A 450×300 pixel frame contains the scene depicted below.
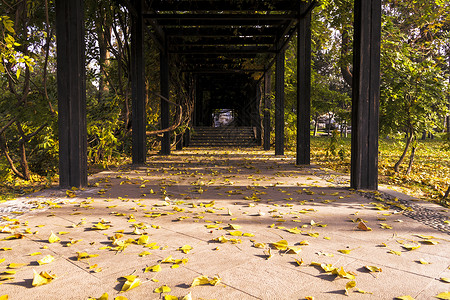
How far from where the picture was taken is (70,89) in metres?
4.24

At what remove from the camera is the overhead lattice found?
7.56 m

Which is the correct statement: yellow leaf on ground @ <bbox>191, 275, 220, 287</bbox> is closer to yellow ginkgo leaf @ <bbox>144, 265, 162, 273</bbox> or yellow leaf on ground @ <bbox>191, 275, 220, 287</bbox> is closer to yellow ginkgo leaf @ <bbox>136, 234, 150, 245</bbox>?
yellow ginkgo leaf @ <bbox>144, 265, 162, 273</bbox>

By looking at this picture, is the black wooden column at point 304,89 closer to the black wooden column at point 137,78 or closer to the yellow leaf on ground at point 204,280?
the black wooden column at point 137,78

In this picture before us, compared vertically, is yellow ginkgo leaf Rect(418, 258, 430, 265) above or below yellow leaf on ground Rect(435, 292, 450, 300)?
below

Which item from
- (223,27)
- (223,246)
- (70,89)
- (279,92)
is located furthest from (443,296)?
(279,92)

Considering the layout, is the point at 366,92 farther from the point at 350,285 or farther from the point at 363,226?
the point at 350,285

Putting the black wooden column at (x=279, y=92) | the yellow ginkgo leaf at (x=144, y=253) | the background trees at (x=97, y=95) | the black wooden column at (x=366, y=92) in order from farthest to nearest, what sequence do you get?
the black wooden column at (x=279, y=92), the background trees at (x=97, y=95), the black wooden column at (x=366, y=92), the yellow ginkgo leaf at (x=144, y=253)

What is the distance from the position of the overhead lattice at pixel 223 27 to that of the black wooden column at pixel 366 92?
300 cm

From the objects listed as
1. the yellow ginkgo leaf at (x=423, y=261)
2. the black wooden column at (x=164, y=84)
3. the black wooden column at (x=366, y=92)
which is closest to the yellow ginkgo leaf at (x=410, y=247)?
the yellow ginkgo leaf at (x=423, y=261)

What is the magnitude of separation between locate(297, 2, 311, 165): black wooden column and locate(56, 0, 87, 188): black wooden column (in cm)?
505

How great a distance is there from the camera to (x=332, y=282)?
1740 mm

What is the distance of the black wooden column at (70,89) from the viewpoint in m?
4.18

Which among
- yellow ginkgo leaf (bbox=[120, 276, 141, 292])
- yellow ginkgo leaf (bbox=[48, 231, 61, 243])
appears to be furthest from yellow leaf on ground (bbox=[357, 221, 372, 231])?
yellow ginkgo leaf (bbox=[48, 231, 61, 243])

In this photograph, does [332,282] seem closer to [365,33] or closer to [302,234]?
[302,234]
